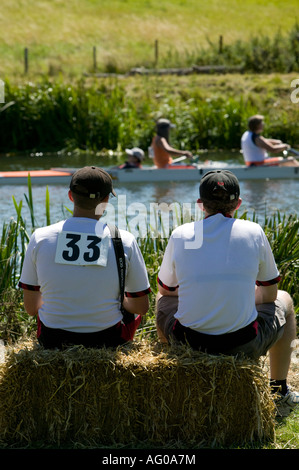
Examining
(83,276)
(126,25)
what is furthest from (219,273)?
(126,25)

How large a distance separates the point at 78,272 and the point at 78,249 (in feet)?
0.40

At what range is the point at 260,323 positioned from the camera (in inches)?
161

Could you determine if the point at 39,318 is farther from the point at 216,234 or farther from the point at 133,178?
the point at 133,178

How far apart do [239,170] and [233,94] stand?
1044 cm

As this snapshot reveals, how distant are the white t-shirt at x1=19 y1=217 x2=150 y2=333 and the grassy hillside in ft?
126

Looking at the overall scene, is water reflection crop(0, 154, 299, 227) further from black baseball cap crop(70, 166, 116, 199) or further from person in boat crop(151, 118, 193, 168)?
black baseball cap crop(70, 166, 116, 199)

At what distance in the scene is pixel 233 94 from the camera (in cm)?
2603

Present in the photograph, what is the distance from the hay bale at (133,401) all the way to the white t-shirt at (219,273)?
216mm

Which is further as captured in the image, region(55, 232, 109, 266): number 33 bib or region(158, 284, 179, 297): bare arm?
region(158, 284, 179, 297): bare arm

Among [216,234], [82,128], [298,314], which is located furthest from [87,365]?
[82,128]

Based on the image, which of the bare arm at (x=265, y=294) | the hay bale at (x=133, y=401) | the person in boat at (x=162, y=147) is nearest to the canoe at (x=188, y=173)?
the person in boat at (x=162, y=147)

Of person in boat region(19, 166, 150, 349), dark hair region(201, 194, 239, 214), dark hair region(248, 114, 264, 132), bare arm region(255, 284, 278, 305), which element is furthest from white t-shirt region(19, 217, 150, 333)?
dark hair region(248, 114, 264, 132)

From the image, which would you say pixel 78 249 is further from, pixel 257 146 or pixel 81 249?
pixel 257 146

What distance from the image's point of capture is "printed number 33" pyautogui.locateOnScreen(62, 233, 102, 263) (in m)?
3.82
